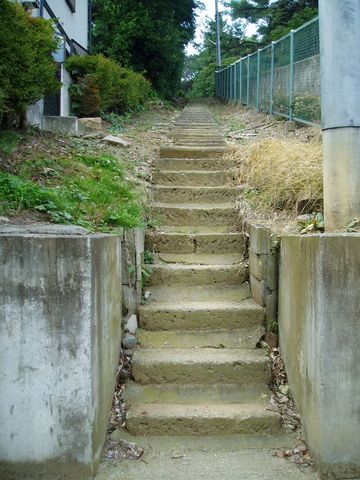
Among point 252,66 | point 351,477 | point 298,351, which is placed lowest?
point 351,477

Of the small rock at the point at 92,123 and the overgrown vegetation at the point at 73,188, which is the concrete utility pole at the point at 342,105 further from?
the small rock at the point at 92,123

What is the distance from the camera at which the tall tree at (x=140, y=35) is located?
16.9 metres

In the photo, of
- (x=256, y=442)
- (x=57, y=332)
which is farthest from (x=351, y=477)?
(x=57, y=332)

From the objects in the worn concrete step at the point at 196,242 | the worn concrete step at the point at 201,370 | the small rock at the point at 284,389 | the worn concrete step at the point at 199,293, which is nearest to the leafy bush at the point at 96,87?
the worn concrete step at the point at 196,242

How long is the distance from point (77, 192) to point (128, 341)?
1.58 meters

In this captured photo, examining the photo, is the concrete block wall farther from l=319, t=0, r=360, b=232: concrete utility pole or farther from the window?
the window

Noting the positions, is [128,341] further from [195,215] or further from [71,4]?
[71,4]

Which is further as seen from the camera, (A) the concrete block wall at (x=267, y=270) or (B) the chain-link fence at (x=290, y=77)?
(B) the chain-link fence at (x=290, y=77)

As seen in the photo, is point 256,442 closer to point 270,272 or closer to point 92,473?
point 92,473

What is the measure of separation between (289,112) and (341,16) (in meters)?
5.26

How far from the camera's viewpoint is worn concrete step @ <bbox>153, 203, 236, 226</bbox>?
5223 millimetres

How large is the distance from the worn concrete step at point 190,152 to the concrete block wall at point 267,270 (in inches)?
113

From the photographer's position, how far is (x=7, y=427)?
271 cm

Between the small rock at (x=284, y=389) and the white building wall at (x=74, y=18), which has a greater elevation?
the white building wall at (x=74, y=18)
